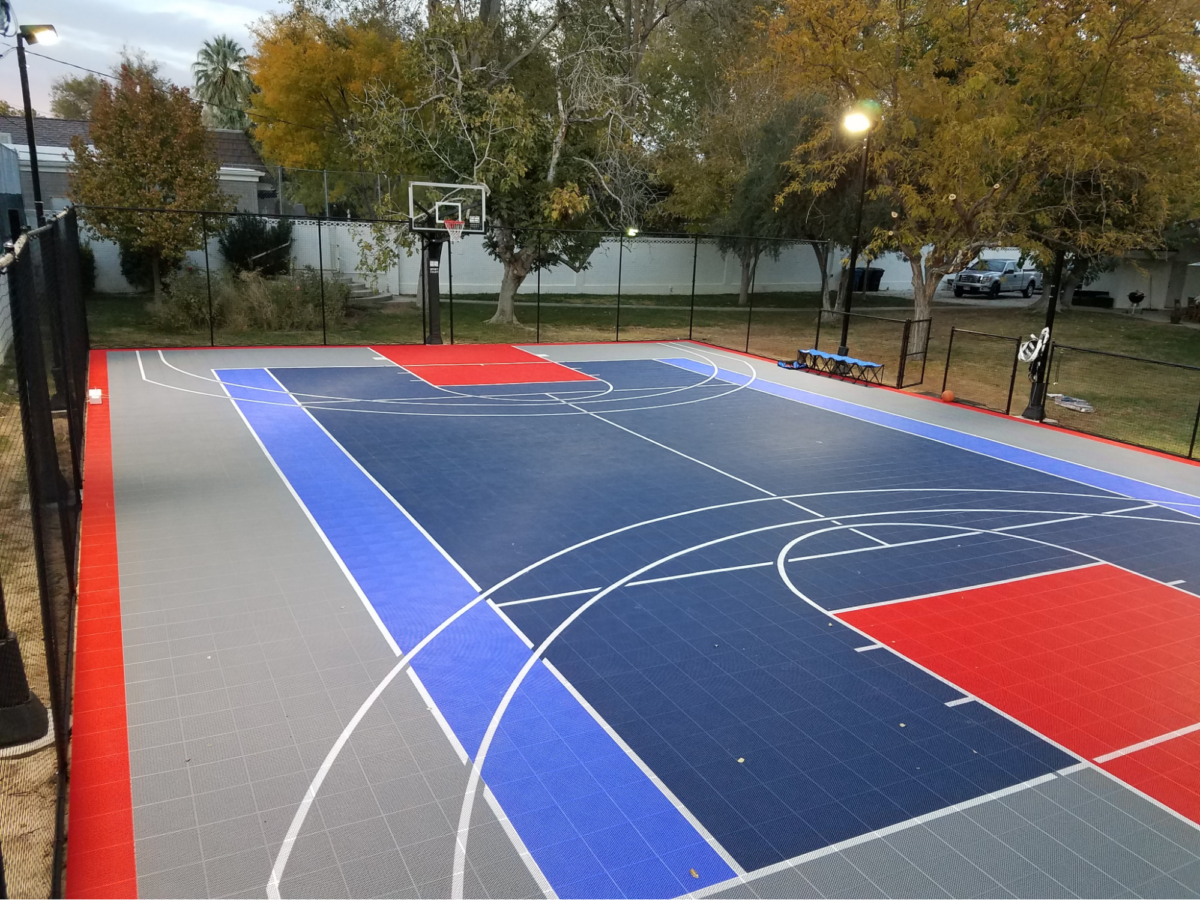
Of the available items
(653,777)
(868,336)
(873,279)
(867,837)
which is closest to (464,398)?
(653,777)

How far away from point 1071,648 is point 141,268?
26.4 meters

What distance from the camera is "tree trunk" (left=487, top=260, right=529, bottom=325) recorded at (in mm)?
25500

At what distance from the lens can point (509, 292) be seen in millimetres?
25844

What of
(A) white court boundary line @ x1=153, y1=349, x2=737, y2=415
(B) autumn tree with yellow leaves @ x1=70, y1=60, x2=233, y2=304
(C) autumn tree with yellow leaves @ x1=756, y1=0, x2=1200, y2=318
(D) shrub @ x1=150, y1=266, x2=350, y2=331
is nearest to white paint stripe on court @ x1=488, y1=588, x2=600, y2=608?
Result: (A) white court boundary line @ x1=153, y1=349, x2=737, y2=415

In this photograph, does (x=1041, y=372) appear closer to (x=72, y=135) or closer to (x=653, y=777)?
(x=653, y=777)

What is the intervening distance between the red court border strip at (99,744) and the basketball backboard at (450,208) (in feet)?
43.7

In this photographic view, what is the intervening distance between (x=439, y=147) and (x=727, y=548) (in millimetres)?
18071

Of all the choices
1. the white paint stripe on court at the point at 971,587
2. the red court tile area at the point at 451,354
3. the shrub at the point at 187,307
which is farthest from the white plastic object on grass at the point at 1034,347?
the shrub at the point at 187,307

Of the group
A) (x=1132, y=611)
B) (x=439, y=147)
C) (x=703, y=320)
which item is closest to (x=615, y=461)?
(x=1132, y=611)

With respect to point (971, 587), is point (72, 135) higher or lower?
higher

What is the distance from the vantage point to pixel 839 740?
541 centimetres

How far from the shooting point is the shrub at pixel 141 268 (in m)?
24.5

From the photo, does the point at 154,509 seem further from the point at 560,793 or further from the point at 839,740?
the point at 839,740

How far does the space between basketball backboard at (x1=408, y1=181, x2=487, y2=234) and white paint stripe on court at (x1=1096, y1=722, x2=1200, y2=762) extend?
17.0 metres
